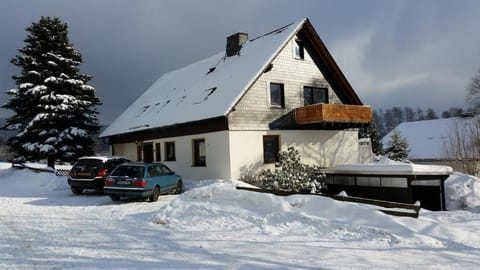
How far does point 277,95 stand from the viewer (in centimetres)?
2248

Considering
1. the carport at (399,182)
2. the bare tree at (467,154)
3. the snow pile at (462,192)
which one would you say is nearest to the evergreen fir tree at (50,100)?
the carport at (399,182)

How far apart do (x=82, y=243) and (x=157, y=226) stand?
249 centimetres

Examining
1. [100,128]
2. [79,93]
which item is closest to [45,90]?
[79,93]

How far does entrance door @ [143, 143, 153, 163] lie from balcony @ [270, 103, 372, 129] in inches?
327

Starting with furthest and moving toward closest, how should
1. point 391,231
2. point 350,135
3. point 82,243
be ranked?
point 350,135
point 391,231
point 82,243

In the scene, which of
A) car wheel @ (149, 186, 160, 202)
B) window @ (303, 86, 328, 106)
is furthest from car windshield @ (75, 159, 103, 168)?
window @ (303, 86, 328, 106)

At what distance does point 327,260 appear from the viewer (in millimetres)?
7078

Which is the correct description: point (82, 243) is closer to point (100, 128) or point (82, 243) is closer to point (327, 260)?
point (327, 260)

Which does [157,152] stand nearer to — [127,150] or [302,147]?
[127,150]

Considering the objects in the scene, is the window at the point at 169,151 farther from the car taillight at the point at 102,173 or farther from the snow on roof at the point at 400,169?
the snow on roof at the point at 400,169

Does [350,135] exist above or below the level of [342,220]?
above

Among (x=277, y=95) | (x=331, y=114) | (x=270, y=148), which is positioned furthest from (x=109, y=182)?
(x=331, y=114)

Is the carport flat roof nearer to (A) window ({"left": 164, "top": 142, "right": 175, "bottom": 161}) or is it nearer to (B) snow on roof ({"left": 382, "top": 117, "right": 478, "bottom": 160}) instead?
(A) window ({"left": 164, "top": 142, "right": 175, "bottom": 161})

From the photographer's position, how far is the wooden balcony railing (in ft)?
70.0
